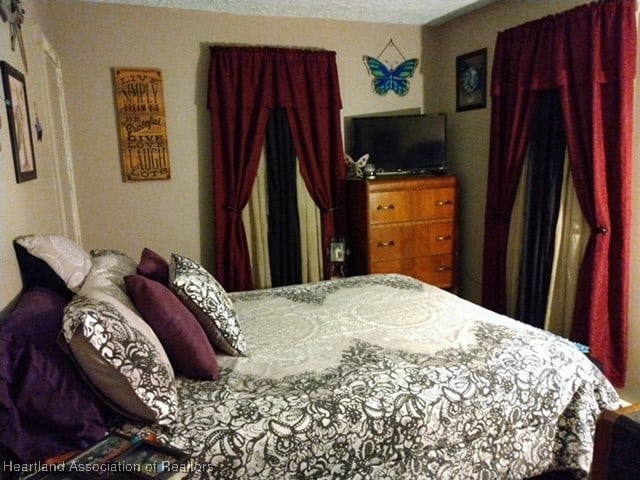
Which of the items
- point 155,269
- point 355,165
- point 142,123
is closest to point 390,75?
point 355,165

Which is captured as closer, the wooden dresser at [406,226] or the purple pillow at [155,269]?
the purple pillow at [155,269]

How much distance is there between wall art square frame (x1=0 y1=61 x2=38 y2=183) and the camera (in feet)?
5.68

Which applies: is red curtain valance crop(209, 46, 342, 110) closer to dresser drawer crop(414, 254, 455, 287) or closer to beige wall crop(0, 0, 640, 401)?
beige wall crop(0, 0, 640, 401)

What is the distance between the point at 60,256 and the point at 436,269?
8.86ft

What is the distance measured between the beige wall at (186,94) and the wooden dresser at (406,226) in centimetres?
29

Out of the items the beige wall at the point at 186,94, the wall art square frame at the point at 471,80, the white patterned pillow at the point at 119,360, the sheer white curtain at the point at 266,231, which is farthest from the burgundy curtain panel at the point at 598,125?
the white patterned pillow at the point at 119,360

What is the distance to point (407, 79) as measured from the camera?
13.0ft

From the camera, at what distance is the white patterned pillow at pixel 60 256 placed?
1.71 m

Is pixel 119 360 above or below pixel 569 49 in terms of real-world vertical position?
below

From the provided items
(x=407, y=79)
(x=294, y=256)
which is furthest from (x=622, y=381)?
(x=407, y=79)

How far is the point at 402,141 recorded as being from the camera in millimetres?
3697

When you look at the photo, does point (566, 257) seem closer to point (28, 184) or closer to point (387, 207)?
point (387, 207)

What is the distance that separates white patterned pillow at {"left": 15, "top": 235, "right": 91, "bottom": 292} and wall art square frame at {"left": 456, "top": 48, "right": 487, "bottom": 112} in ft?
9.72

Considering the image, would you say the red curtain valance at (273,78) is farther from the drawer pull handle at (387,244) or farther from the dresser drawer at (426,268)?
the dresser drawer at (426,268)
